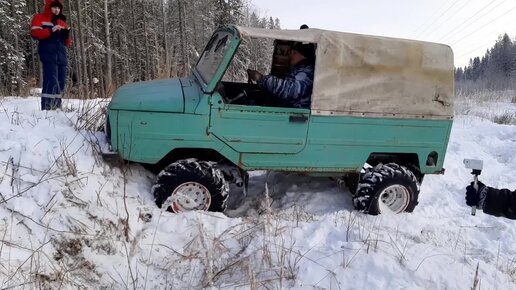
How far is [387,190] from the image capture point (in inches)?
206

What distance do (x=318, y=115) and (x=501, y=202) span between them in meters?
2.25

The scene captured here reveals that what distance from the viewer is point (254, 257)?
323 cm

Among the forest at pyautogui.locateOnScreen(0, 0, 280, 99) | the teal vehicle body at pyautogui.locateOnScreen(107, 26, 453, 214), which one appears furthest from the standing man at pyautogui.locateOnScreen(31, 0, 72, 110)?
the forest at pyautogui.locateOnScreen(0, 0, 280, 99)

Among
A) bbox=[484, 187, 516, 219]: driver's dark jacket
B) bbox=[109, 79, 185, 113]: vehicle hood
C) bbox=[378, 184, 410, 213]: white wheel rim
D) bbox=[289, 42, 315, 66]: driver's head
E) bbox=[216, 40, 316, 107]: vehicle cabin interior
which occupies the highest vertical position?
bbox=[289, 42, 315, 66]: driver's head

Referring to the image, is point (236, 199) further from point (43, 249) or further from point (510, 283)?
point (510, 283)

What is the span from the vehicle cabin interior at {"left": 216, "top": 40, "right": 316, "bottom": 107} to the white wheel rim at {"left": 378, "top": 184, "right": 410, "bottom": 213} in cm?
181

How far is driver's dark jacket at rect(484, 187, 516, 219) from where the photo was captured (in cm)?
283

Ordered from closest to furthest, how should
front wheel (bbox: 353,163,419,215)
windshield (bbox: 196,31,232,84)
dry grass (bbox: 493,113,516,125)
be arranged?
windshield (bbox: 196,31,232,84), front wheel (bbox: 353,163,419,215), dry grass (bbox: 493,113,516,125)

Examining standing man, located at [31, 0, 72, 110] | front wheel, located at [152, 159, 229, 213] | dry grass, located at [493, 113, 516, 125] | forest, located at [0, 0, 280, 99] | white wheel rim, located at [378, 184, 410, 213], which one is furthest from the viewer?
forest, located at [0, 0, 280, 99]

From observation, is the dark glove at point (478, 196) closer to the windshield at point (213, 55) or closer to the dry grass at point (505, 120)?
the windshield at point (213, 55)

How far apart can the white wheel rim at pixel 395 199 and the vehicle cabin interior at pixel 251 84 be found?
1.81m

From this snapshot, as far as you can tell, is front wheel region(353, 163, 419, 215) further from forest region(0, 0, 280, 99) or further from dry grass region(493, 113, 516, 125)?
dry grass region(493, 113, 516, 125)

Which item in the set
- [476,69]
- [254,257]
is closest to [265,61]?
[254,257]

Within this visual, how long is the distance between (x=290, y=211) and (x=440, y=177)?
11.2 feet
